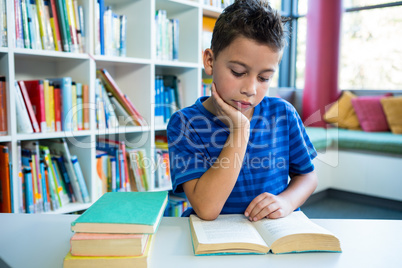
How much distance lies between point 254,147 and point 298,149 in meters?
0.15

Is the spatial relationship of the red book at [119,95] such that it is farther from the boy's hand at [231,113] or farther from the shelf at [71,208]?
the boy's hand at [231,113]

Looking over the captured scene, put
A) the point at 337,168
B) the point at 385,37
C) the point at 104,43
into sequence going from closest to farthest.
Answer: the point at 104,43
the point at 337,168
the point at 385,37

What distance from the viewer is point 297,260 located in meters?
0.62

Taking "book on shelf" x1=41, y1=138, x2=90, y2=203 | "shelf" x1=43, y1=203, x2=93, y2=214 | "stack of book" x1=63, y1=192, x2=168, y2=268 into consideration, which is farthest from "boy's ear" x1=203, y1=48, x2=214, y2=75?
"shelf" x1=43, y1=203, x2=93, y2=214

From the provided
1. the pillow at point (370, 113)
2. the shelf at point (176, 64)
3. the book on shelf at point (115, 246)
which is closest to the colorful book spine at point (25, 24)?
the shelf at point (176, 64)

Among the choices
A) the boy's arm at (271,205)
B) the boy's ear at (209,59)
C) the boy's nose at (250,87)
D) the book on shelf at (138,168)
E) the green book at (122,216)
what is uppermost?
the boy's ear at (209,59)

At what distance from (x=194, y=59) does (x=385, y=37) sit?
8.84ft

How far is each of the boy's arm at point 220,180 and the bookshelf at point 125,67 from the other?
3.56 ft

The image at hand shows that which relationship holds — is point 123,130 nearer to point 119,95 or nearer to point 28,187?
point 119,95

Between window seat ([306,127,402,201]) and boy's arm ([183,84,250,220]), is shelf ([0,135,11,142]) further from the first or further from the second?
window seat ([306,127,402,201])

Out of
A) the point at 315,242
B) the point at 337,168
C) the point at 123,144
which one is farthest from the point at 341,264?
the point at 337,168

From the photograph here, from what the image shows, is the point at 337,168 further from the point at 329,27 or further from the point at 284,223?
the point at 284,223

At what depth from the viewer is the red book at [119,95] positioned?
1.95 meters

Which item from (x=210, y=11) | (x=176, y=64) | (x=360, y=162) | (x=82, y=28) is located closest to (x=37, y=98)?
(x=82, y=28)
